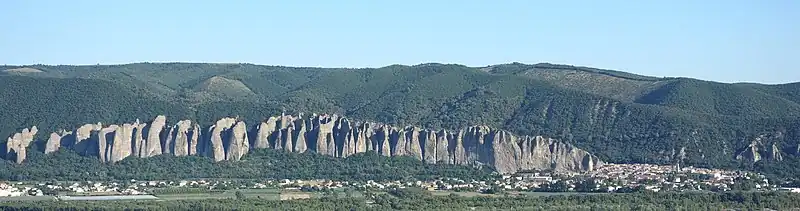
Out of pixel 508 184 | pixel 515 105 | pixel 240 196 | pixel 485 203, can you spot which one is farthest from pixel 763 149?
pixel 240 196

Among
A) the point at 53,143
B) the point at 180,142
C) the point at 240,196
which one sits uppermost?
the point at 180,142

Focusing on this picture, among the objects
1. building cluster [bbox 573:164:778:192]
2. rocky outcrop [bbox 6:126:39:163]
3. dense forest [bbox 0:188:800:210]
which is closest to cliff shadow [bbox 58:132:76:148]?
rocky outcrop [bbox 6:126:39:163]

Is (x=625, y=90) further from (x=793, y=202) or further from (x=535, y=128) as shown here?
(x=793, y=202)

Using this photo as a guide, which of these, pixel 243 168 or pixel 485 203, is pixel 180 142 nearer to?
pixel 243 168

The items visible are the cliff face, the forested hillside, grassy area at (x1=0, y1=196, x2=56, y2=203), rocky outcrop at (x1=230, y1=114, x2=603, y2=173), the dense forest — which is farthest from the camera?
the forested hillside

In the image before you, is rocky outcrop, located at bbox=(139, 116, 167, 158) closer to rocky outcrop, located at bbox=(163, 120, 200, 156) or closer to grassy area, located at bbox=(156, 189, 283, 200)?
rocky outcrop, located at bbox=(163, 120, 200, 156)

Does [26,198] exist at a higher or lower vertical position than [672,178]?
lower
